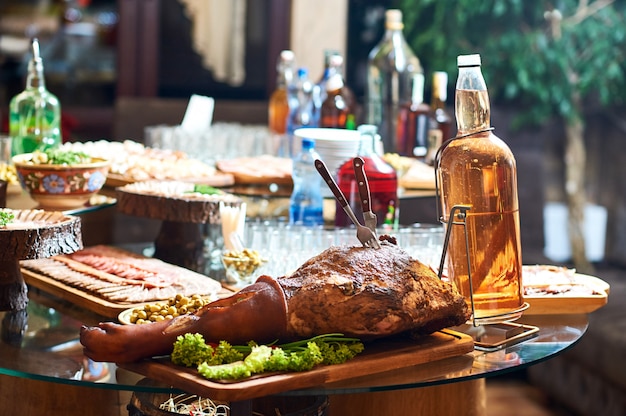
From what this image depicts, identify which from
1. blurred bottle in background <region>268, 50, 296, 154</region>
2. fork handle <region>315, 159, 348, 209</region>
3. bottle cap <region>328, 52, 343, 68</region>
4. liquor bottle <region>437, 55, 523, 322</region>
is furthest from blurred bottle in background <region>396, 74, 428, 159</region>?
fork handle <region>315, 159, 348, 209</region>

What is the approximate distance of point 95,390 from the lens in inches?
69.2

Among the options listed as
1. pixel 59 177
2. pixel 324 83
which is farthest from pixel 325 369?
pixel 324 83

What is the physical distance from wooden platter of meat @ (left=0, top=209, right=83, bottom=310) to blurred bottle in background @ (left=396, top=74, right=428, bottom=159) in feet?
5.67

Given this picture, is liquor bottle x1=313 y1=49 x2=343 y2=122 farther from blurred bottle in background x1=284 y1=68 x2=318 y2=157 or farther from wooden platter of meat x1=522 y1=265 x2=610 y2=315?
wooden platter of meat x1=522 y1=265 x2=610 y2=315

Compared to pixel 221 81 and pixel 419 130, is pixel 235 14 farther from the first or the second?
pixel 419 130

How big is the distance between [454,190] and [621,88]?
3608 millimetres

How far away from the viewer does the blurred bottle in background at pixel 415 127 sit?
3.40 metres

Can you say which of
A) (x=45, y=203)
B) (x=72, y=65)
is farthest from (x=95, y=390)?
(x=72, y=65)

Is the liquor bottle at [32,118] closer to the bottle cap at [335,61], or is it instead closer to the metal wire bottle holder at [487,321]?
the bottle cap at [335,61]

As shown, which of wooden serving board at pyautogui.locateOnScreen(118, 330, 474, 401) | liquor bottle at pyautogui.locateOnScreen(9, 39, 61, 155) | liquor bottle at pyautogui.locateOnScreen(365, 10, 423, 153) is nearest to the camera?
wooden serving board at pyautogui.locateOnScreen(118, 330, 474, 401)

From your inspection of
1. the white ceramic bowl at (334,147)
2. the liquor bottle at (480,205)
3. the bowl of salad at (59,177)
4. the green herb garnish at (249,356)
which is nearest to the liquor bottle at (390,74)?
the white ceramic bowl at (334,147)

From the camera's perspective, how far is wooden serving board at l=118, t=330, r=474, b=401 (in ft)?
4.30

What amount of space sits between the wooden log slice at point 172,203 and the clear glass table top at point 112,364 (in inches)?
15.9

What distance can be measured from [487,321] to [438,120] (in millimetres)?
1809
